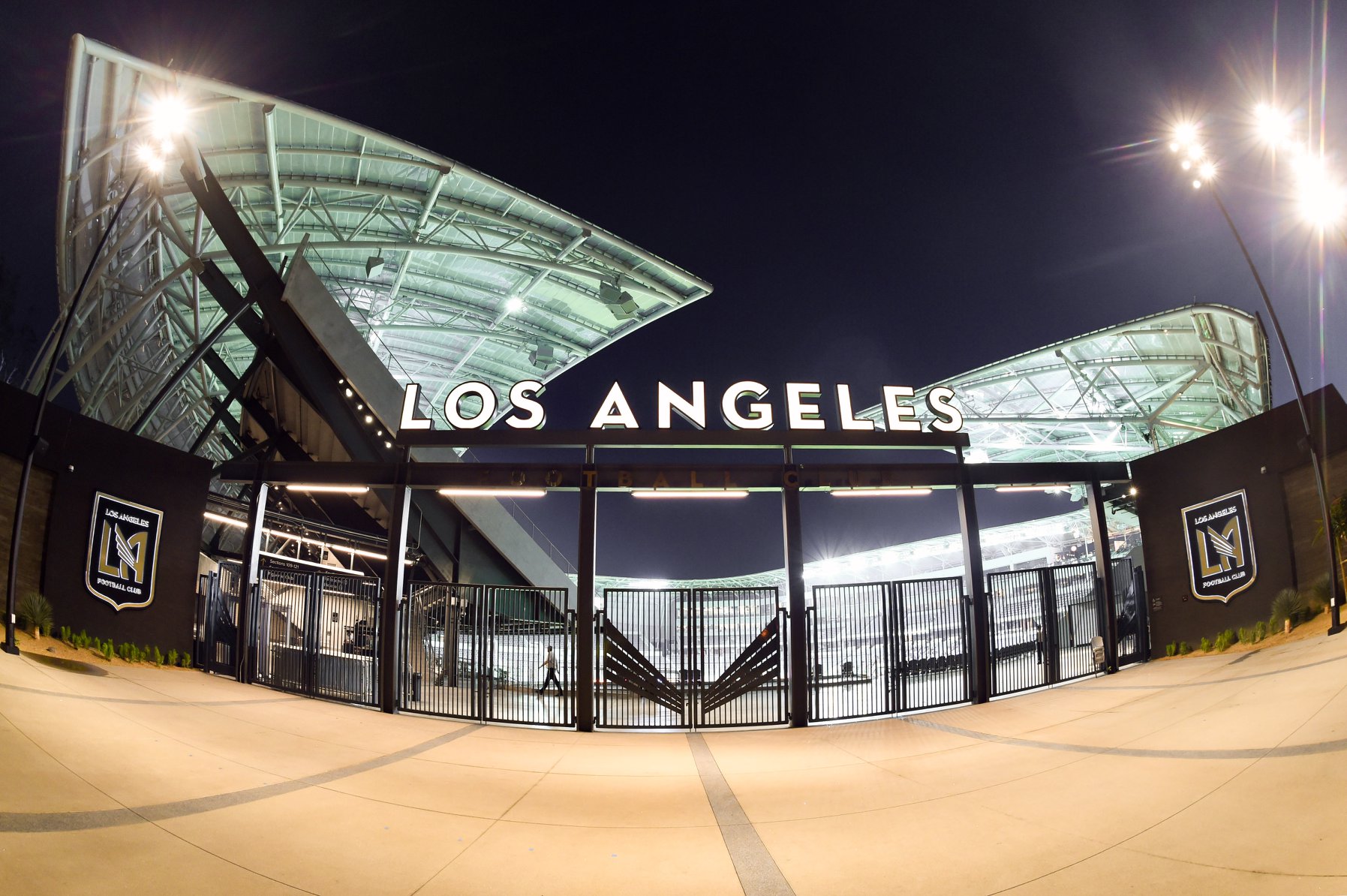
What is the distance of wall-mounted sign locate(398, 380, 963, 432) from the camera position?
46.0 ft

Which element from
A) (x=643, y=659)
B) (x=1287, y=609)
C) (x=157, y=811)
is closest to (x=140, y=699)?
(x=157, y=811)

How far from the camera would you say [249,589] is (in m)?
14.2

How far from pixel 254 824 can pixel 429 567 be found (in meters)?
20.4

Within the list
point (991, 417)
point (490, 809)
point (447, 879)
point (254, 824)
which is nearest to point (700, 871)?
point (447, 879)

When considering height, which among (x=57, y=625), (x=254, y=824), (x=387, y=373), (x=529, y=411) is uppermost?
(x=387, y=373)

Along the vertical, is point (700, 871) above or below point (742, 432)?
below

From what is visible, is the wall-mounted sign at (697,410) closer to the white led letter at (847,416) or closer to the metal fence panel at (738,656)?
the white led letter at (847,416)

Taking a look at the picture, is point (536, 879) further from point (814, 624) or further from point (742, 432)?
point (742, 432)

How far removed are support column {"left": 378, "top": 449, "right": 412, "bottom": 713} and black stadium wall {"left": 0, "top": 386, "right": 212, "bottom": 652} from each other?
5107 mm

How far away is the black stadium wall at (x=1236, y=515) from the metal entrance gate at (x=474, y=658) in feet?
45.2

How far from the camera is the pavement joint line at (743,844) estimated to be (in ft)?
15.4

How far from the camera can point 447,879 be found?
15.2ft

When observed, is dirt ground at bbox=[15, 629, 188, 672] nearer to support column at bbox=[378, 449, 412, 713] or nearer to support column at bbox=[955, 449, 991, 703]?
support column at bbox=[378, 449, 412, 713]

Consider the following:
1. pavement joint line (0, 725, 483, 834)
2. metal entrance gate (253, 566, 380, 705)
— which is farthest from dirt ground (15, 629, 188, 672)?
pavement joint line (0, 725, 483, 834)
